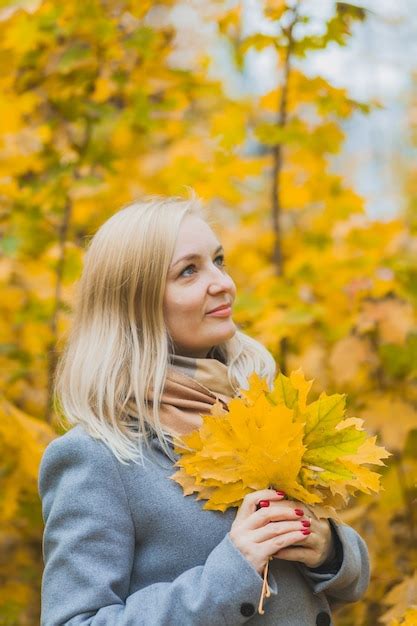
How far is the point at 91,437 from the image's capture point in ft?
5.57

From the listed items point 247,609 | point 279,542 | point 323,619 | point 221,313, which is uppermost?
point 221,313

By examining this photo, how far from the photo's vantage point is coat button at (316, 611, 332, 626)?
67.4 inches

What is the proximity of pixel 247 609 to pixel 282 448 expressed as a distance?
289 millimetres

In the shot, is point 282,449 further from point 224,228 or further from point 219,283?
point 224,228

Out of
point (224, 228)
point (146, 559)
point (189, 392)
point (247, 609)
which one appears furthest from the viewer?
point (224, 228)

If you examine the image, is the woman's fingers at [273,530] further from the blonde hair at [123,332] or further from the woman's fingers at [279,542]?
the blonde hair at [123,332]

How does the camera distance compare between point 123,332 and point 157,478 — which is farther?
point 123,332

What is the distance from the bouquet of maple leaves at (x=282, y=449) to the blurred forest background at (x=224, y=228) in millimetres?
1259

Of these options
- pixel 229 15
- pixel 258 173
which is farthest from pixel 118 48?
pixel 258 173

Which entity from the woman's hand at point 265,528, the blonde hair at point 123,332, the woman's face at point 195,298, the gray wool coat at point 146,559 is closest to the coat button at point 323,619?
the gray wool coat at point 146,559

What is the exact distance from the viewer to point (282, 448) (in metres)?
1.54

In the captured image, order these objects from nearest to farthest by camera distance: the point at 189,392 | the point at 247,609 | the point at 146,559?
the point at 247,609
the point at 146,559
the point at 189,392

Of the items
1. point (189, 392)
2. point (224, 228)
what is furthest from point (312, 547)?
point (224, 228)

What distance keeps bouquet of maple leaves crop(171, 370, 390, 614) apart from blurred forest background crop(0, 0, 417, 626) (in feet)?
4.13
